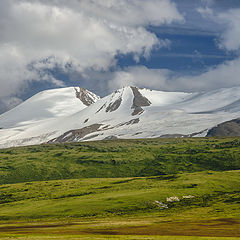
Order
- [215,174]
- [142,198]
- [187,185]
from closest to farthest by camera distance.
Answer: [142,198] → [187,185] → [215,174]

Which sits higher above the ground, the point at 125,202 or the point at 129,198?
the point at 129,198

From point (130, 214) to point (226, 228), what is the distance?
52146mm

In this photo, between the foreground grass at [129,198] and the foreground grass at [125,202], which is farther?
the foreground grass at [129,198]

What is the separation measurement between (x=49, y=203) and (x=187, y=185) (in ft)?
178

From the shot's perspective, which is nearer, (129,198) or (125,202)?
(125,202)

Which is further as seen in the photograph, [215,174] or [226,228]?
[215,174]

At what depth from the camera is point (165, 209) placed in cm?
12288

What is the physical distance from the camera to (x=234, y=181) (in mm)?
160750

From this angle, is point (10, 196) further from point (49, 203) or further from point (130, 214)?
point (130, 214)

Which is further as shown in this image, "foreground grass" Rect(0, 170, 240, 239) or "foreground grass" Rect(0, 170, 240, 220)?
"foreground grass" Rect(0, 170, 240, 220)

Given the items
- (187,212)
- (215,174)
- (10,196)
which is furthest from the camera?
(215,174)

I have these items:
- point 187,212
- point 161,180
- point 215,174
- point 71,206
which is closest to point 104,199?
point 71,206

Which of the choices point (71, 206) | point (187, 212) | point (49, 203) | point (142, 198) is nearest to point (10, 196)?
point (49, 203)

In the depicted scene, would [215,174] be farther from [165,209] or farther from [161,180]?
[165,209]
